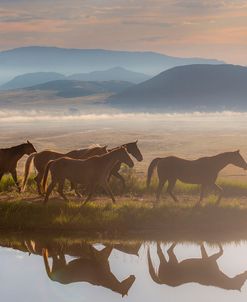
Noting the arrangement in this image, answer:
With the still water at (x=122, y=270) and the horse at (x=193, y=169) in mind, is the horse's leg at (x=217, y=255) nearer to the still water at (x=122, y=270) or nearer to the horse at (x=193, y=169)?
the still water at (x=122, y=270)

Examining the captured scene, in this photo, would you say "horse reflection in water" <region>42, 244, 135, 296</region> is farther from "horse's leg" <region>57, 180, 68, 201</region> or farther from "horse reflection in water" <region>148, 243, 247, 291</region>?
"horse's leg" <region>57, 180, 68, 201</region>

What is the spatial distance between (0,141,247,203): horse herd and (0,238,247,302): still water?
7.37 ft

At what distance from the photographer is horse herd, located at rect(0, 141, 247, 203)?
52.9 feet

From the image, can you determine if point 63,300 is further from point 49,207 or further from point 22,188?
point 22,188

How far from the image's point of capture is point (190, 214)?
16.0m

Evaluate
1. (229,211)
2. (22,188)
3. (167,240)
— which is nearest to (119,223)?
(167,240)

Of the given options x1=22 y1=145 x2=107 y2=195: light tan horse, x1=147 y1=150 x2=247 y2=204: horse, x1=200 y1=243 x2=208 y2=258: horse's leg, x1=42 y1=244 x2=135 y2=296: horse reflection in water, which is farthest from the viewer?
x1=22 y1=145 x2=107 y2=195: light tan horse

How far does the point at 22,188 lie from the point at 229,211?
660 cm

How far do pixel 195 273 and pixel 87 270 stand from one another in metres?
2.14

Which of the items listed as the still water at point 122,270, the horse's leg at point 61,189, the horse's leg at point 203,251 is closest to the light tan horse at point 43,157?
the horse's leg at point 61,189

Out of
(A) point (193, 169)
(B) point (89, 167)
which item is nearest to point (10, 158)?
(B) point (89, 167)

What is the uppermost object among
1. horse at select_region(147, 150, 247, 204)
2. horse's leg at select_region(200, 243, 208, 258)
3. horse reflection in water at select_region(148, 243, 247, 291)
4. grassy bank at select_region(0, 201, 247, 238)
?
horse at select_region(147, 150, 247, 204)

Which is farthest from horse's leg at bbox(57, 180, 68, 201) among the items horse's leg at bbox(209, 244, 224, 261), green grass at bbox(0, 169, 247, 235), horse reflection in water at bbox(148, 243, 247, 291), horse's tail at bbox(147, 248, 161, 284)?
horse's leg at bbox(209, 244, 224, 261)

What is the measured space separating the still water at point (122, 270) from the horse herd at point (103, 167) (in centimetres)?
225
